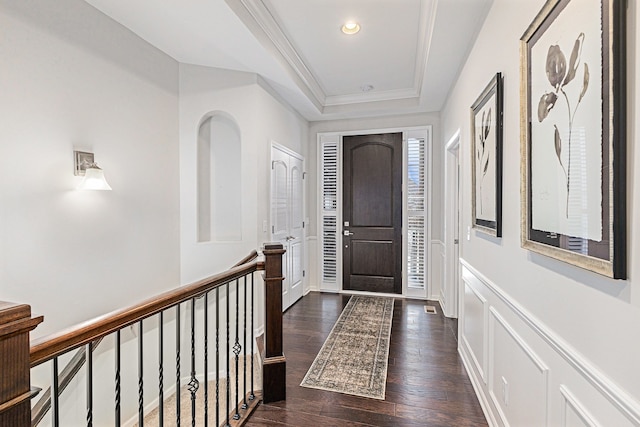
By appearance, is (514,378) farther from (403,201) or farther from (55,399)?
(403,201)

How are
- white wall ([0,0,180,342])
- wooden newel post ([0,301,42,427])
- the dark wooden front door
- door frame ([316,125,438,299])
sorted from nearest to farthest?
wooden newel post ([0,301,42,427]) < white wall ([0,0,180,342]) < door frame ([316,125,438,299]) < the dark wooden front door

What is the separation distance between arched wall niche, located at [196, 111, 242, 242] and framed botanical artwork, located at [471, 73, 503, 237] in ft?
7.85

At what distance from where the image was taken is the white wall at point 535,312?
2.77ft

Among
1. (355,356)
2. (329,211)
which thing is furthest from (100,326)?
(329,211)

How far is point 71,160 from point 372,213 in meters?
3.68

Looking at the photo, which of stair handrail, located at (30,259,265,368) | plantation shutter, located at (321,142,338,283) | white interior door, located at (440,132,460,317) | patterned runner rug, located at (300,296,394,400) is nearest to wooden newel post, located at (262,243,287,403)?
patterned runner rug, located at (300,296,394,400)

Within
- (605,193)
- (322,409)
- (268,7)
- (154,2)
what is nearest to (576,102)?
(605,193)

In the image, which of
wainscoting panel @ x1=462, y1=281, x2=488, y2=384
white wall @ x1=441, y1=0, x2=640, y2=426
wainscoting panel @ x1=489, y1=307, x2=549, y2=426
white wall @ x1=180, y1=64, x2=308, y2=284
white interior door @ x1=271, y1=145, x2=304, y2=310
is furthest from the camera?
white interior door @ x1=271, y1=145, x2=304, y2=310

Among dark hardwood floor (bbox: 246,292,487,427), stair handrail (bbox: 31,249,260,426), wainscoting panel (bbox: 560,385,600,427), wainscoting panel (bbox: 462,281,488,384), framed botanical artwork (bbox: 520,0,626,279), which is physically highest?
framed botanical artwork (bbox: 520,0,626,279)

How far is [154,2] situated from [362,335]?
3.38 metres

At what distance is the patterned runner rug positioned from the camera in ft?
8.08

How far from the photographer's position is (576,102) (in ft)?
3.46

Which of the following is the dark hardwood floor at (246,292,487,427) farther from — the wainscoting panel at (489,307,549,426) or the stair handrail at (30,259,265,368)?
the stair handrail at (30,259,265,368)

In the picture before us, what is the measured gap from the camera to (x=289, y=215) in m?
4.41
